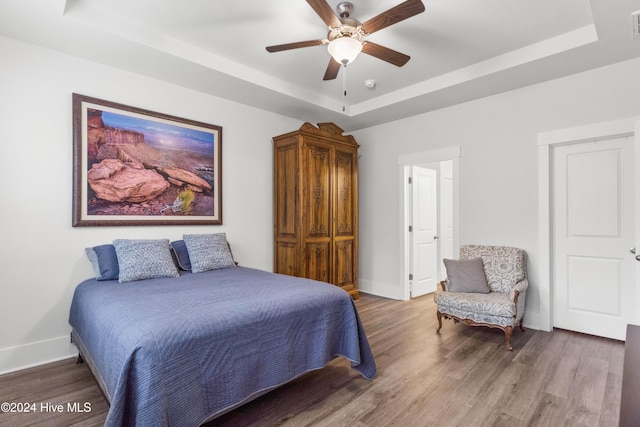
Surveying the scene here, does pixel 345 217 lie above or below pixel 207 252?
above

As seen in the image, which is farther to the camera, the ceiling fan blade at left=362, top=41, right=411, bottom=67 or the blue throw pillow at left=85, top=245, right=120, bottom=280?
the blue throw pillow at left=85, top=245, right=120, bottom=280

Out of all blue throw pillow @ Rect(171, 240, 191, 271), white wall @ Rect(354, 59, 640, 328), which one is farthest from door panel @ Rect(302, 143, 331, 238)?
blue throw pillow @ Rect(171, 240, 191, 271)

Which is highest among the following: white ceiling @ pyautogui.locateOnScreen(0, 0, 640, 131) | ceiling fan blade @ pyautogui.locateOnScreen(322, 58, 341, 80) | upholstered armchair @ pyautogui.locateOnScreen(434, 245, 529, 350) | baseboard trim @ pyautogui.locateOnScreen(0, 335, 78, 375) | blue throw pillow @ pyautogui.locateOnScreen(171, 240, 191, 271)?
white ceiling @ pyautogui.locateOnScreen(0, 0, 640, 131)

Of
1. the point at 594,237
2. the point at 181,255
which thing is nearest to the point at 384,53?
the point at 181,255

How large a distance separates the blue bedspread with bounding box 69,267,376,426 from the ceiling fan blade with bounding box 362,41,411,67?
183 centimetres

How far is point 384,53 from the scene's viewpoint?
2504 millimetres

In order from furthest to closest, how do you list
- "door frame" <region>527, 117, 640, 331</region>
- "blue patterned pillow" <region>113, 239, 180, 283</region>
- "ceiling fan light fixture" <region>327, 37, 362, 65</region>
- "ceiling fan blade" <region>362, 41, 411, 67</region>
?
"door frame" <region>527, 117, 640, 331</region>
"blue patterned pillow" <region>113, 239, 180, 283</region>
"ceiling fan blade" <region>362, 41, 411, 67</region>
"ceiling fan light fixture" <region>327, 37, 362, 65</region>

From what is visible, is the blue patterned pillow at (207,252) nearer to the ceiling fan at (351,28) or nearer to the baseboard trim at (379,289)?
the ceiling fan at (351,28)

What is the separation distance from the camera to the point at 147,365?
146cm

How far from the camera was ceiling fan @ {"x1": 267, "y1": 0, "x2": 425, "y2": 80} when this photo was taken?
1.99 metres

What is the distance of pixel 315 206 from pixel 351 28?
230cm

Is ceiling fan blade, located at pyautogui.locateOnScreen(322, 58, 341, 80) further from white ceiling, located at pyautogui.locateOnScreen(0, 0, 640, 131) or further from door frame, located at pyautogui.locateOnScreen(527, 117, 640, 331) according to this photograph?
door frame, located at pyautogui.locateOnScreen(527, 117, 640, 331)

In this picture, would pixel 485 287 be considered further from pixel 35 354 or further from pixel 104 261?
pixel 35 354

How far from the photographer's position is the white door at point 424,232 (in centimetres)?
475
